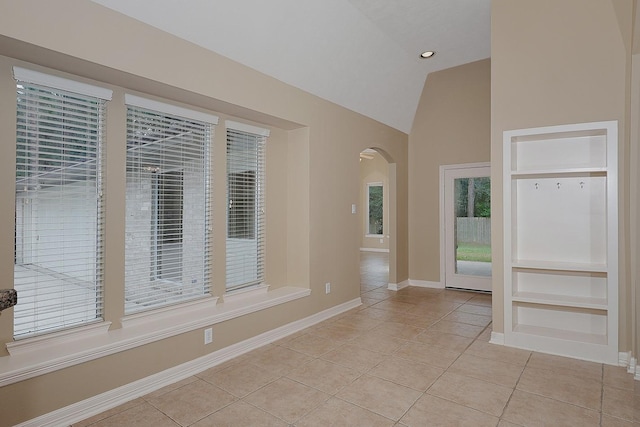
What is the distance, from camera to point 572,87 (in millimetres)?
3342

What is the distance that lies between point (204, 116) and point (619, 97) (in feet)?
12.1

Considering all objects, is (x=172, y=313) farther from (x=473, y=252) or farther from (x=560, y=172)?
(x=473, y=252)

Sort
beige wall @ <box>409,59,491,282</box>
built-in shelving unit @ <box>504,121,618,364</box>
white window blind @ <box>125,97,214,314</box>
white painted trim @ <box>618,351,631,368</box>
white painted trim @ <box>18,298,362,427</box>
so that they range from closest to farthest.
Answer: white painted trim @ <box>18,298,362,427</box> < white window blind @ <box>125,97,214,314</box> < white painted trim @ <box>618,351,631,368</box> < built-in shelving unit @ <box>504,121,618,364</box> < beige wall @ <box>409,59,491,282</box>

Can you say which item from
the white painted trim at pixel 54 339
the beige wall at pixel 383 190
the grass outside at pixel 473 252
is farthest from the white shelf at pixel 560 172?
the beige wall at pixel 383 190

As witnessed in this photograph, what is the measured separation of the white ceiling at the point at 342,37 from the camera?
9.17 ft

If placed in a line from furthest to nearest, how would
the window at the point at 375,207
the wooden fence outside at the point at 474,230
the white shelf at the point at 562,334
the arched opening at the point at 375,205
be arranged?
the window at the point at 375,207
the arched opening at the point at 375,205
the wooden fence outside at the point at 474,230
the white shelf at the point at 562,334

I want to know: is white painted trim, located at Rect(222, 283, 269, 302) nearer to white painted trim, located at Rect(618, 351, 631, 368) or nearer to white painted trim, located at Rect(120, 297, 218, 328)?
white painted trim, located at Rect(120, 297, 218, 328)

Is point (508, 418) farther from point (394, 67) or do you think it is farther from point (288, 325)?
point (394, 67)

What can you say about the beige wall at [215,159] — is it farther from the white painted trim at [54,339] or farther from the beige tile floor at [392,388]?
the beige tile floor at [392,388]

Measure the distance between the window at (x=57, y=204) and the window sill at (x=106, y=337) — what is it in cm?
9

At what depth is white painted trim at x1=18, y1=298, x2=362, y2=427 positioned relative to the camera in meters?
2.25

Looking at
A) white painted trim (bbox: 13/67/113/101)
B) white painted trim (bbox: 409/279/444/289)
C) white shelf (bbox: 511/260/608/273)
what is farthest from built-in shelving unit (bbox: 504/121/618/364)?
white painted trim (bbox: 13/67/113/101)

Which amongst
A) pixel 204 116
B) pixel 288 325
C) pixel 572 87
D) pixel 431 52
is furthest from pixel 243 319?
pixel 431 52

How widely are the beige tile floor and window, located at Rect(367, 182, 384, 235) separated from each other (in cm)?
805
